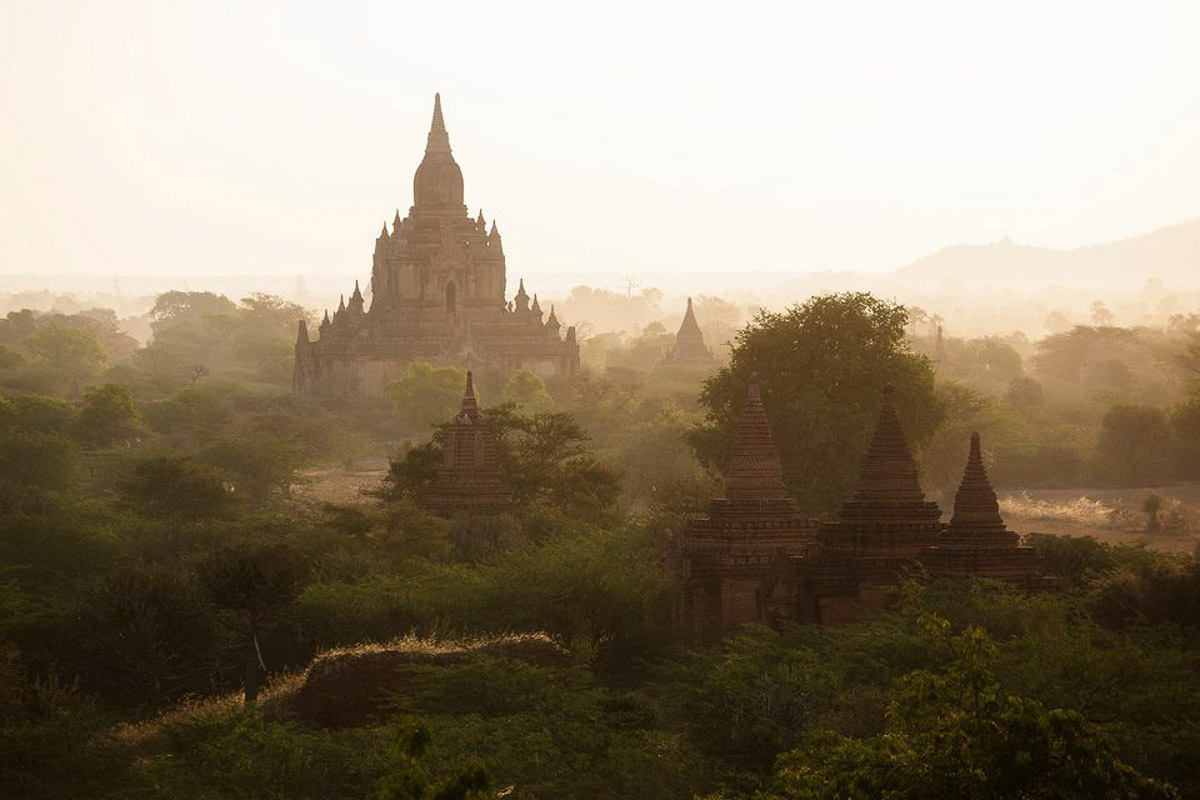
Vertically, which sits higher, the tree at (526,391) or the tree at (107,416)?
the tree at (526,391)

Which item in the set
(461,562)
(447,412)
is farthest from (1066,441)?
(461,562)

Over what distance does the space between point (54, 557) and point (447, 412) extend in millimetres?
36576

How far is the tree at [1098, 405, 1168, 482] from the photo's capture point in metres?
75.8

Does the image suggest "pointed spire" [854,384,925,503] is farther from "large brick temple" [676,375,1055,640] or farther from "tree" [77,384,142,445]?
"tree" [77,384,142,445]

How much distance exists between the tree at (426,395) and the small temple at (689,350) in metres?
27.4

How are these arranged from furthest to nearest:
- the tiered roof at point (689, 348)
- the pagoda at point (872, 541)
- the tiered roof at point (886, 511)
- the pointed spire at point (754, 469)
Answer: the tiered roof at point (689, 348), the pointed spire at point (754, 469), the tiered roof at point (886, 511), the pagoda at point (872, 541)

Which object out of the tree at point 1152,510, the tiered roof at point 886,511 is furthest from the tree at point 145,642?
the tree at point 1152,510

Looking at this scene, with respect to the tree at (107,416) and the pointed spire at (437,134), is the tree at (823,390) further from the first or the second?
the pointed spire at (437,134)

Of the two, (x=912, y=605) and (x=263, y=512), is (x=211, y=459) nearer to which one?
(x=263, y=512)

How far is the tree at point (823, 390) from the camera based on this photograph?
179 feet

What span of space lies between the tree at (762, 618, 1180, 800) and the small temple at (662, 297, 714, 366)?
89.1 metres

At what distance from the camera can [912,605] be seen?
3431cm

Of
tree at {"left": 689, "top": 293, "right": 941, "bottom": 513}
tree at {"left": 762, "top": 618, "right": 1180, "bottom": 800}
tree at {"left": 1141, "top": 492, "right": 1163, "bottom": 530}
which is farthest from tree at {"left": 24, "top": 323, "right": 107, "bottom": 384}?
tree at {"left": 762, "top": 618, "right": 1180, "bottom": 800}

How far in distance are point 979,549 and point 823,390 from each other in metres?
20.4
